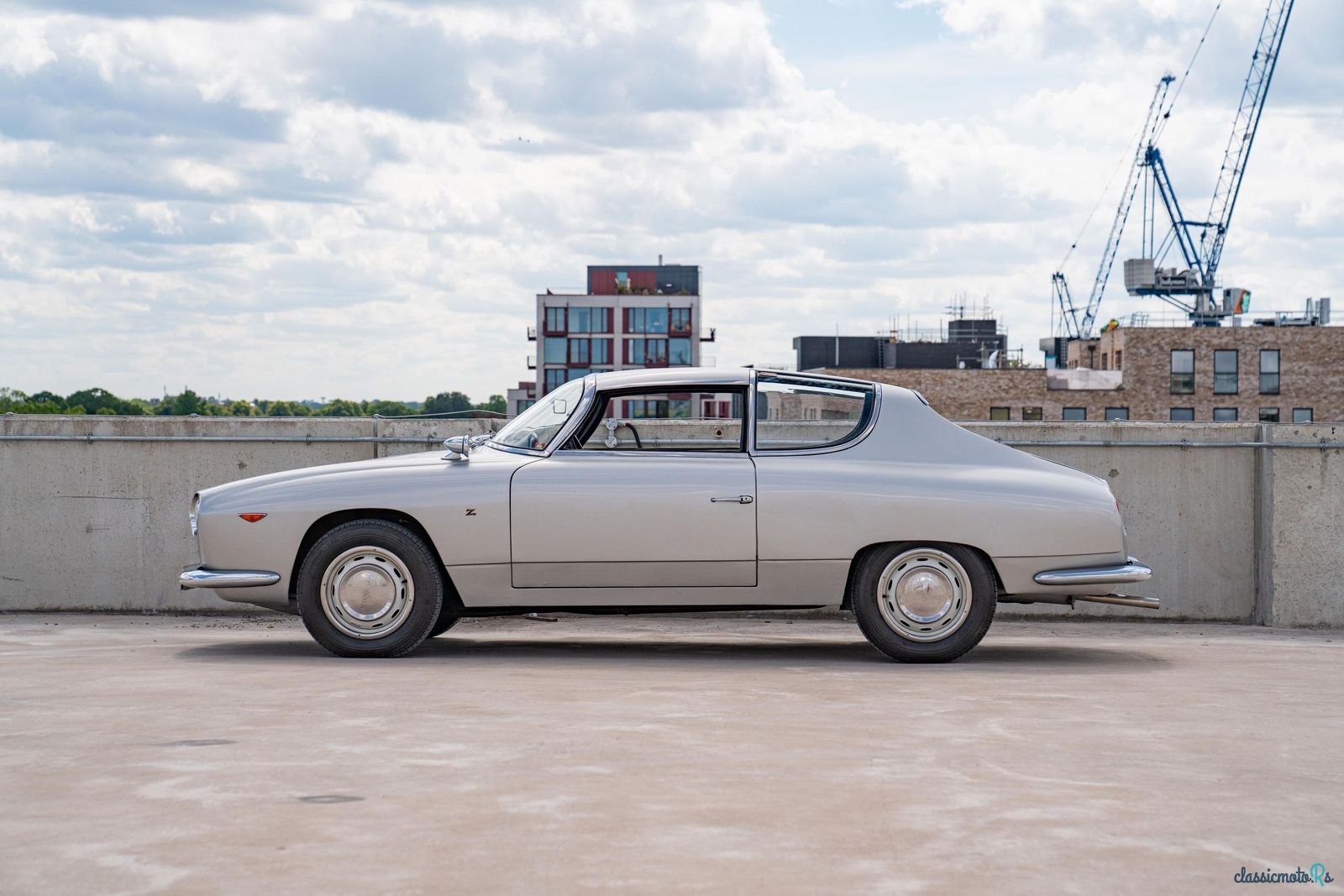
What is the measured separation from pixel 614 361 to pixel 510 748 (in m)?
127

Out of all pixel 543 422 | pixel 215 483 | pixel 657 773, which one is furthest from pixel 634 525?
pixel 215 483

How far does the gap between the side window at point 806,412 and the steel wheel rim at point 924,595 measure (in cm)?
79

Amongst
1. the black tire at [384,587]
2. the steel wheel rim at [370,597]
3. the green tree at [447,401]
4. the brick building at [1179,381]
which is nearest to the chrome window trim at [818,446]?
the black tire at [384,587]

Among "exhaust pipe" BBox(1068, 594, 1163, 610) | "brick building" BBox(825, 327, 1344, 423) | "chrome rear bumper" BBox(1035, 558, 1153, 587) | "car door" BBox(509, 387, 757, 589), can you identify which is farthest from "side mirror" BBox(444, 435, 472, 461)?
"brick building" BBox(825, 327, 1344, 423)

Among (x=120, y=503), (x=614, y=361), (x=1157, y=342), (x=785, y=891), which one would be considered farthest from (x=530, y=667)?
(x=614, y=361)

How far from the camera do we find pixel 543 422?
8359 millimetres

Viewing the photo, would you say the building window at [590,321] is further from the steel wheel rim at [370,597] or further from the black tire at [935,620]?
the black tire at [935,620]

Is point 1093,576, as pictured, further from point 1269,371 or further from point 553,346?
point 553,346

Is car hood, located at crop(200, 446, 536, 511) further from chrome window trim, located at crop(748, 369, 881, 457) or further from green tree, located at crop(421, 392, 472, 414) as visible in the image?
green tree, located at crop(421, 392, 472, 414)

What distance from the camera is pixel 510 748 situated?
5.37 meters

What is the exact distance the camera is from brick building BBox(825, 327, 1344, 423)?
87375mm

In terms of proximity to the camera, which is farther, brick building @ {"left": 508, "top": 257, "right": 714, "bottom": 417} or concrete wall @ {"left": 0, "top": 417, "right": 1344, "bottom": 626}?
brick building @ {"left": 508, "top": 257, "right": 714, "bottom": 417}

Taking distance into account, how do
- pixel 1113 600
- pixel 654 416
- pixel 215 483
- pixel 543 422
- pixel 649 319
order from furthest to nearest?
pixel 649 319
pixel 215 483
pixel 654 416
pixel 543 422
pixel 1113 600

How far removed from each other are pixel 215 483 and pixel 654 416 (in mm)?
3713
